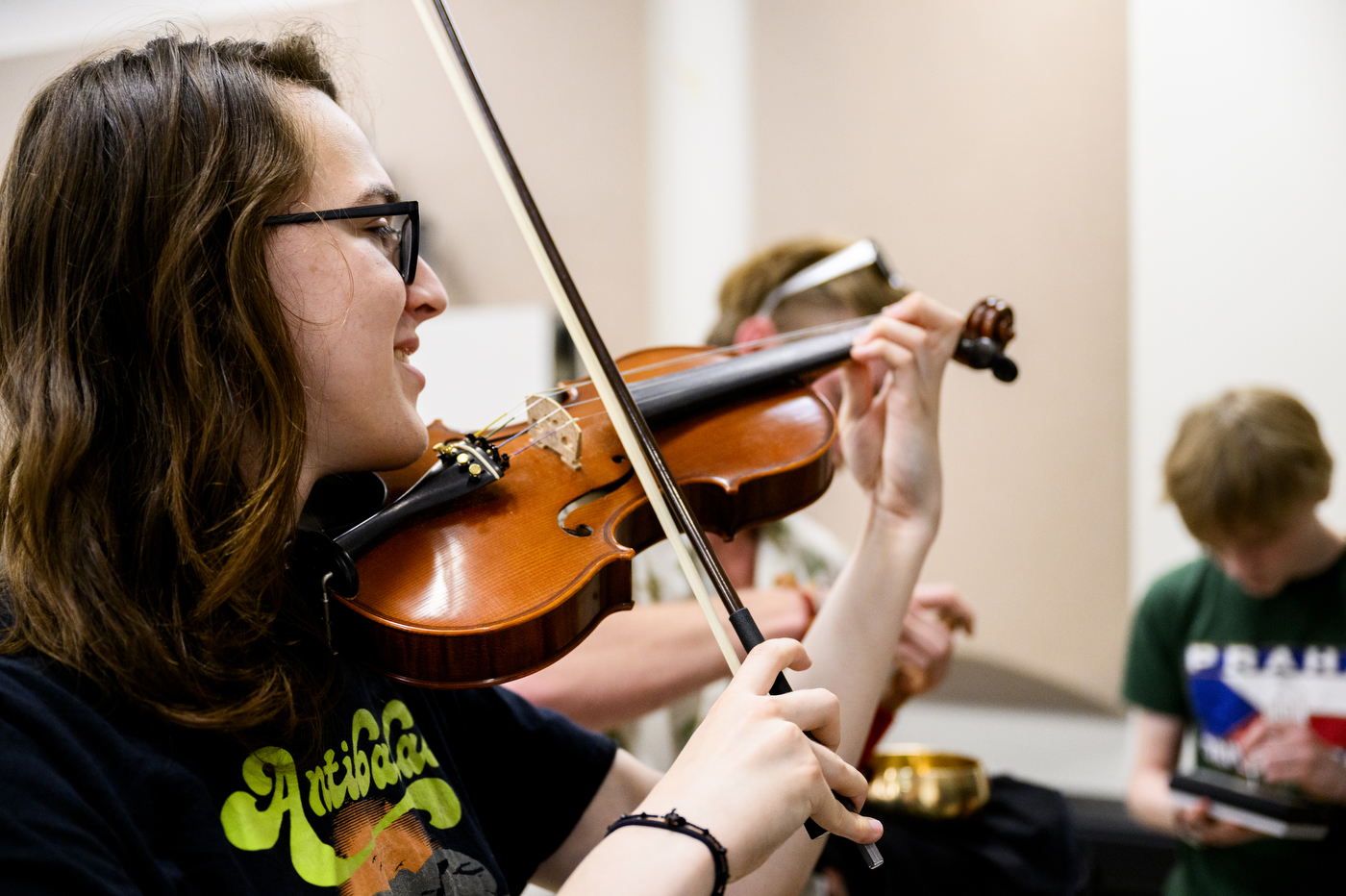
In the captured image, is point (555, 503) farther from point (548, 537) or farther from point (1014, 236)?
point (1014, 236)

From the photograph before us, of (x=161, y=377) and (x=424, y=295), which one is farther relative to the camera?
(x=424, y=295)

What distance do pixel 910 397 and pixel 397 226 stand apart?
0.56m

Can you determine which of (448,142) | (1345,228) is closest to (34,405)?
(448,142)

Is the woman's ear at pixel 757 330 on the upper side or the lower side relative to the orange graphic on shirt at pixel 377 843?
upper

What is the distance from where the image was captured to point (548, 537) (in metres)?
0.80

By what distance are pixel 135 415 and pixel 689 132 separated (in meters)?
2.38

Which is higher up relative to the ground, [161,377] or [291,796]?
[161,377]

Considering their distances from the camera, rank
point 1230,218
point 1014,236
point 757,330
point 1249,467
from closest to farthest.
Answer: point 757,330 < point 1249,467 < point 1230,218 < point 1014,236

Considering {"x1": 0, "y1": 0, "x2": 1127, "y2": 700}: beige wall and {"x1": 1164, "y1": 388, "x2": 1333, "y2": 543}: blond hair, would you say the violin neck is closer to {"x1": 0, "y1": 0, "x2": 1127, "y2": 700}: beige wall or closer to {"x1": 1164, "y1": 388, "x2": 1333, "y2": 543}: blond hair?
{"x1": 1164, "y1": 388, "x2": 1333, "y2": 543}: blond hair

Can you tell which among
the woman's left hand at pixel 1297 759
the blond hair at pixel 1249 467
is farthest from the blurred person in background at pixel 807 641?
the blond hair at pixel 1249 467

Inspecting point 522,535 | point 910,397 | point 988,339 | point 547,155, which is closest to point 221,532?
point 522,535

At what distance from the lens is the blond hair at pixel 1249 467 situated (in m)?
1.77

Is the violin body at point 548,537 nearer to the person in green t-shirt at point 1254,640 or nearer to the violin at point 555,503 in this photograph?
the violin at point 555,503

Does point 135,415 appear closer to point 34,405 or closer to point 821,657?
point 34,405
